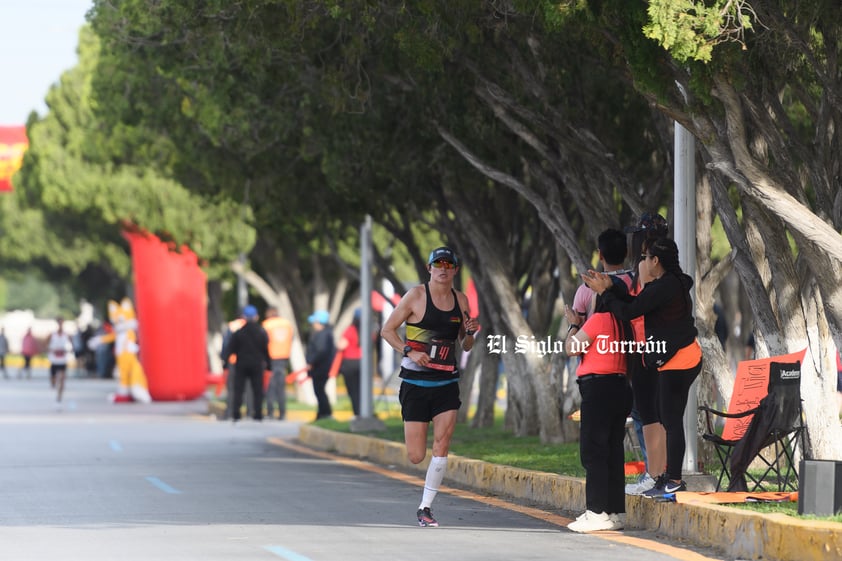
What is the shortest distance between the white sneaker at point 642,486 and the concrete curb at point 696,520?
0.11 m

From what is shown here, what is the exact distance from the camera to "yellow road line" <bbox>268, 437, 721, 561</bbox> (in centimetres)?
1014

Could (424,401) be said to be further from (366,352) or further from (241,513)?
(366,352)

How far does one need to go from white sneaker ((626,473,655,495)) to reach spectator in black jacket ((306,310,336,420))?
47.2 ft

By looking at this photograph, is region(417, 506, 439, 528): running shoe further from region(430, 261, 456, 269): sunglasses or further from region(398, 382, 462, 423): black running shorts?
region(430, 261, 456, 269): sunglasses

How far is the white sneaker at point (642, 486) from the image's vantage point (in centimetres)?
1176

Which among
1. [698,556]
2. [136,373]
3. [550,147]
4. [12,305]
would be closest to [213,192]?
[550,147]

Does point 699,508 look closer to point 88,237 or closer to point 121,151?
point 121,151

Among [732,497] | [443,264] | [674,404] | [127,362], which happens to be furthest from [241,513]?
[127,362]

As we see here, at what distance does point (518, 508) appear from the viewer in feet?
43.3

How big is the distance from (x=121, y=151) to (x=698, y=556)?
26.6 metres

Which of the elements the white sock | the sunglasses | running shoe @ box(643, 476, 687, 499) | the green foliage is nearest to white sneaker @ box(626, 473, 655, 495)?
running shoe @ box(643, 476, 687, 499)

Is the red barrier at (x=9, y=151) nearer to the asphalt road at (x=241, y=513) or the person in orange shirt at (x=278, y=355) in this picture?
the person in orange shirt at (x=278, y=355)

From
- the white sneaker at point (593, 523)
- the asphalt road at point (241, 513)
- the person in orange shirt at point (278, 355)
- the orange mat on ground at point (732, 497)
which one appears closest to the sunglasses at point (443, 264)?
the asphalt road at point (241, 513)

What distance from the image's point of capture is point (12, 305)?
136000mm
